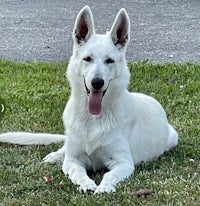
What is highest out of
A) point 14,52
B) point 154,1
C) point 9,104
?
point 9,104

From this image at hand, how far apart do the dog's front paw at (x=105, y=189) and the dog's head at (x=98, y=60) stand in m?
0.73

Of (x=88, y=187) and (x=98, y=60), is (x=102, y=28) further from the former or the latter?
(x=88, y=187)

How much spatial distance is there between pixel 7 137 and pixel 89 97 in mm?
1207

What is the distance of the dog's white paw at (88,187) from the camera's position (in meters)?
5.20

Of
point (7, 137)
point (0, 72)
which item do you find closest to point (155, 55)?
point (0, 72)

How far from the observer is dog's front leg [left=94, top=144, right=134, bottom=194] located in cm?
521

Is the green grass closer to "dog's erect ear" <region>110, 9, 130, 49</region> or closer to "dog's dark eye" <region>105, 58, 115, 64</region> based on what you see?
"dog's dark eye" <region>105, 58, 115, 64</region>

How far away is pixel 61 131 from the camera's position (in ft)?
23.2

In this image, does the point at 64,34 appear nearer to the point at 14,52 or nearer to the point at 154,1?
the point at 14,52

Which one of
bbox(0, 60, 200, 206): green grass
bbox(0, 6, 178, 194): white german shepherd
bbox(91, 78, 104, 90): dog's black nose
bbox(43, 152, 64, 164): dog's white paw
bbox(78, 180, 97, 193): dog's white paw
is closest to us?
bbox(0, 60, 200, 206): green grass

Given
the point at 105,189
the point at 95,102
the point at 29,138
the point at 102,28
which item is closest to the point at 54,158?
the point at 29,138

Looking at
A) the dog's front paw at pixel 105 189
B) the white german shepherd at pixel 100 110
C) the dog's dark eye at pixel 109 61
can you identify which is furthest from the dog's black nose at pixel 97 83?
the dog's front paw at pixel 105 189

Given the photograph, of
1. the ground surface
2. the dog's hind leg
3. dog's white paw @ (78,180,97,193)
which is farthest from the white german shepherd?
the ground surface

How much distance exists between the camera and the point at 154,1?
16.5m
